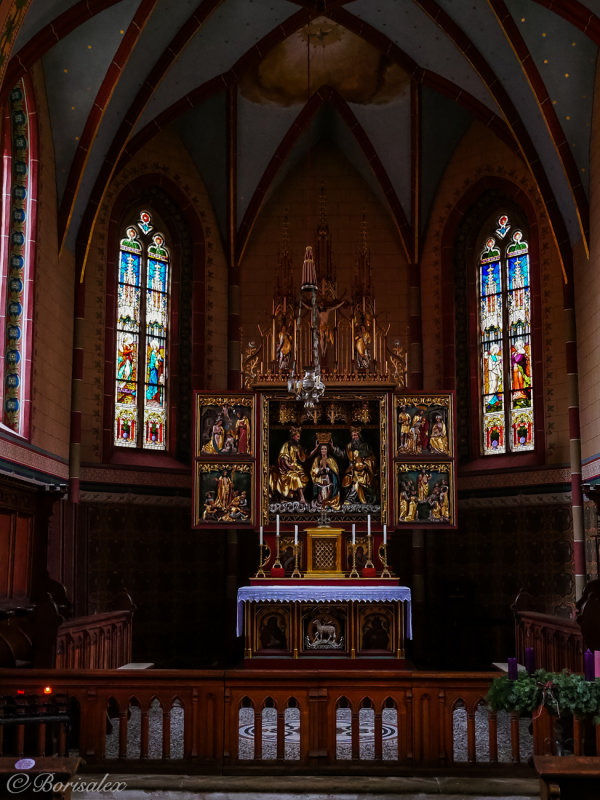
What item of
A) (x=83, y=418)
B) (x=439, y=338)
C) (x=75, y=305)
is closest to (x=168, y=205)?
(x=75, y=305)

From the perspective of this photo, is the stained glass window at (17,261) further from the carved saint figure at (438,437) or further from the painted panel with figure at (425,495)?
the carved saint figure at (438,437)

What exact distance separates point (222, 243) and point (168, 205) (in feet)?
4.23

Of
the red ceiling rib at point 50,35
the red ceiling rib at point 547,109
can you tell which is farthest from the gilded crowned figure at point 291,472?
the red ceiling rib at point 50,35

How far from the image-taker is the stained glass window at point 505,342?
1805 centimetres

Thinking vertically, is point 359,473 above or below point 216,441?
below

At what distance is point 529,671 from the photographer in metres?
7.09

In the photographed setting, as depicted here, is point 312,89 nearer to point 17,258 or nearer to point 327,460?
point 17,258

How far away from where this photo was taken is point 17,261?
14648 mm

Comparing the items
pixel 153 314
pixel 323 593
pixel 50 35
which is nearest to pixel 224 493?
pixel 323 593

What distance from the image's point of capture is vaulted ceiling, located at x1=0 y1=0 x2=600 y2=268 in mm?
15008

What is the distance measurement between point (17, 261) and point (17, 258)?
0.05 metres

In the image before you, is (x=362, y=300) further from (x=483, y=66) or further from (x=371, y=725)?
(x=371, y=725)

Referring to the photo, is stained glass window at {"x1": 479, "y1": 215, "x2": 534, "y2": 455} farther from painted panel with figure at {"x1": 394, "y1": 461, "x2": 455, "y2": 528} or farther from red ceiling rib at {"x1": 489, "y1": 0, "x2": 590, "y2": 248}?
painted panel with figure at {"x1": 394, "y1": 461, "x2": 455, "y2": 528}

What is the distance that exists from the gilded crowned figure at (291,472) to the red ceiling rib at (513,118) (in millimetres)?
5572
